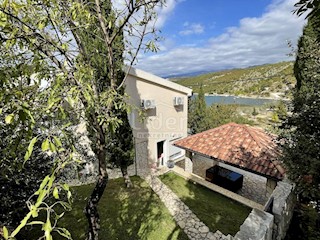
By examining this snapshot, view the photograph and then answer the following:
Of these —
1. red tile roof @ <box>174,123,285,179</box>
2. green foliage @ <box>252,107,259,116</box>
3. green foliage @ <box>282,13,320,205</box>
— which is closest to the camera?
green foliage @ <box>282,13,320,205</box>

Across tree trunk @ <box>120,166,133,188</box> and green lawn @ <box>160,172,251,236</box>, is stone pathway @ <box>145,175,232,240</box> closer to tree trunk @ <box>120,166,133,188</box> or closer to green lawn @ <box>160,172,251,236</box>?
green lawn @ <box>160,172,251,236</box>

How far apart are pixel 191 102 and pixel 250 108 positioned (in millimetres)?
19022

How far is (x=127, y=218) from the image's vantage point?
34.9 ft

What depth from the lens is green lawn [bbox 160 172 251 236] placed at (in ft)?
33.8

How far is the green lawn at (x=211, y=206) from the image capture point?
33.8 ft

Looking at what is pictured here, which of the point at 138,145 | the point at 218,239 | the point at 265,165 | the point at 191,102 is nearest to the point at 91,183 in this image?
the point at 138,145

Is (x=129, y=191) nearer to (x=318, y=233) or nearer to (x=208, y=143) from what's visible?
(x=208, y=143)

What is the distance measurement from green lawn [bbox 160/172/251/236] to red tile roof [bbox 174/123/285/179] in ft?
8.22

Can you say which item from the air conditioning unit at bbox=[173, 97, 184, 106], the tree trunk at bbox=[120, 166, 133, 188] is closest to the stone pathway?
the tree trunk at bbox=[120, 166, 133, 188]

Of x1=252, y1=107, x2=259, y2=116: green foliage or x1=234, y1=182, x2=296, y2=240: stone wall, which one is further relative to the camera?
x1=252, y1=107, x2=259, y2=116: green foliage

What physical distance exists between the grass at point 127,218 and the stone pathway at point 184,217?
1.11 feet

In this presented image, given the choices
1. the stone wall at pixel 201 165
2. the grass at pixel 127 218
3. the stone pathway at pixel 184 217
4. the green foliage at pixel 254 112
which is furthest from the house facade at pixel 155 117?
the green foliage at pixel 254 112

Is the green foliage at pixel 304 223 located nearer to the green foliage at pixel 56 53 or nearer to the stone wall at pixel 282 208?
the stone wall at pixel 282 208

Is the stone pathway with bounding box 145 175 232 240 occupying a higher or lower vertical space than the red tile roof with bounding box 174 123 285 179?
lower
